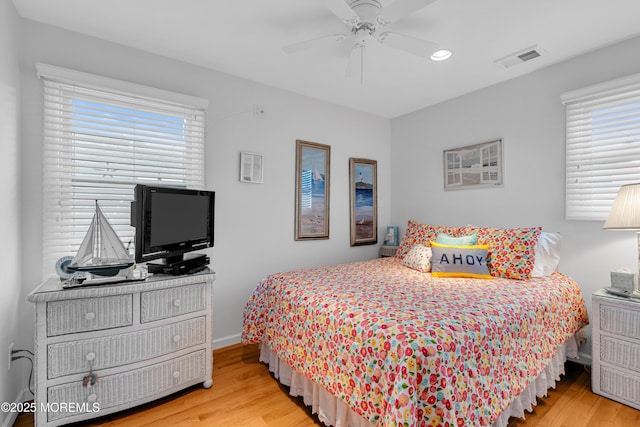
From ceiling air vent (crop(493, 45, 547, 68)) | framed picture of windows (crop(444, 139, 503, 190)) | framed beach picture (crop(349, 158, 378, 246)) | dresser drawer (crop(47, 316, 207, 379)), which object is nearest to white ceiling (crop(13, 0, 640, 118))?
ceiling air vent (crop(493, 45, 547, 68))

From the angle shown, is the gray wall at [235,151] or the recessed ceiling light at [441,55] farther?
the recessed ceiling light at [441,55]

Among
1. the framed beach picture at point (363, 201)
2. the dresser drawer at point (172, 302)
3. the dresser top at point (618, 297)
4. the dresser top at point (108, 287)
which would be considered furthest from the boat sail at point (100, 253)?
the dresser top at point (618, 297)

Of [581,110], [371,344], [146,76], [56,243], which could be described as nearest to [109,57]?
[146,76]

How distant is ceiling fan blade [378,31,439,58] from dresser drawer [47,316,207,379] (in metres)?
2.22

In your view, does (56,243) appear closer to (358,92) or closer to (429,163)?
(358,92)

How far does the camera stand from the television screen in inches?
72.9

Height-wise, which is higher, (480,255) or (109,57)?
(109,57)

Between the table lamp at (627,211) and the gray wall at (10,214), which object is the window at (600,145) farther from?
the gray wall at (10,214)

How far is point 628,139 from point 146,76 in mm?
3708

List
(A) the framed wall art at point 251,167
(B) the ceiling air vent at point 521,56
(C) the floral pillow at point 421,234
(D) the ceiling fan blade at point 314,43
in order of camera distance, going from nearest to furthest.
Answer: (D) the ceiling fan blade at point 314,43, (B) the ceiling air vent at point 521,56, (A) the framed wall art at point 251,167, (C) the floral pillow at point 421,234

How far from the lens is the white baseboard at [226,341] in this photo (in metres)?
2.71

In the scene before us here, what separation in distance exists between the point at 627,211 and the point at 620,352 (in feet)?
3.02

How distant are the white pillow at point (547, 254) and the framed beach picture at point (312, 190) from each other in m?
1.97

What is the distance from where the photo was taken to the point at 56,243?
2.06 m
